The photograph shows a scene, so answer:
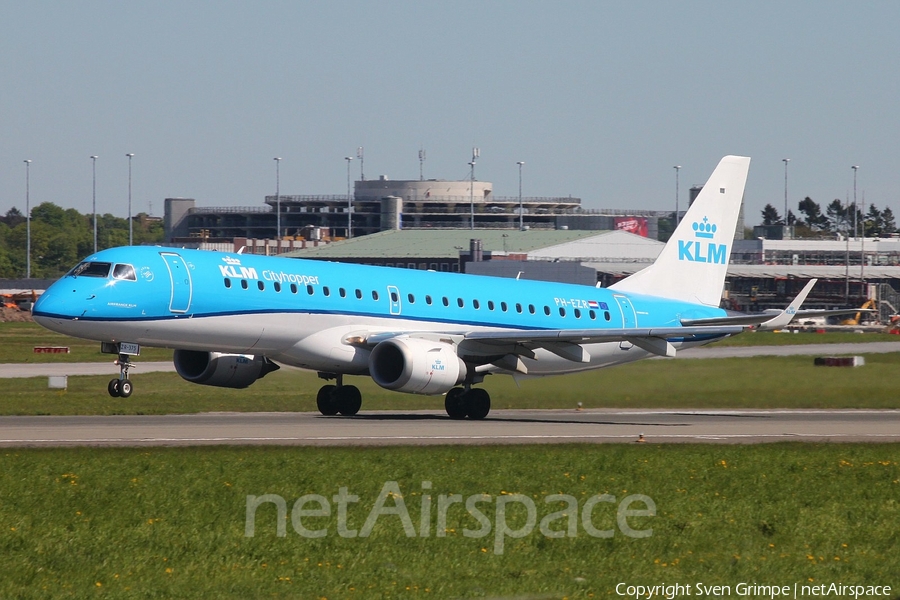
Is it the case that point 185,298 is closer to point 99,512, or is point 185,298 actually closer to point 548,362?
point 548,362

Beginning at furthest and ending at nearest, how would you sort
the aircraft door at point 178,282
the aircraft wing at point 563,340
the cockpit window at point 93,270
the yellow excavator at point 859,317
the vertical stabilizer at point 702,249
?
1. the yellow excavator at point 859,317
2. the vertical stabilizer at point 702,249
3. the aircraft wing at point 563,340
4. the aircraft door at point 178,282
5. the cockpit window at point 93,270

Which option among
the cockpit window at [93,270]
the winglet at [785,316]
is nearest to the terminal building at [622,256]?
the winglet at [785,316]

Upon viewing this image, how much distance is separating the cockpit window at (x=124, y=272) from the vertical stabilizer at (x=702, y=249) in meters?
17.2

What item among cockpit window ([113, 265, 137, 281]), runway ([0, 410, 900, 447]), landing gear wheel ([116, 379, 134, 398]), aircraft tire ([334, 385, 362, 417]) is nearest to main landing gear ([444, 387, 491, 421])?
runway ([0, 410, 900, 447])

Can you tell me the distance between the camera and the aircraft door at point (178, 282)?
31.9m

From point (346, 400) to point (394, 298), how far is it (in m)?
3.24

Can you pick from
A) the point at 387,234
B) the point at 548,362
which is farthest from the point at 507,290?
the point at 387,234

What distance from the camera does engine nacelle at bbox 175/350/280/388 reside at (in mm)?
35219

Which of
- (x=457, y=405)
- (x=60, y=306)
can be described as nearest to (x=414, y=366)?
(x=457, y=405)

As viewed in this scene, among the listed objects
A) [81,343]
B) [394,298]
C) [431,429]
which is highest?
[394,298]

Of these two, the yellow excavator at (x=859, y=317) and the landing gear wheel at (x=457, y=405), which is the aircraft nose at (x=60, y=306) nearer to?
the landing gear wheel at (x=457, y=405)

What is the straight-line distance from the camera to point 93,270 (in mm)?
31656

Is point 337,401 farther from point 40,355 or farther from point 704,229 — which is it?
point 40,355

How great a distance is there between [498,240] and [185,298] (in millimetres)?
111751
